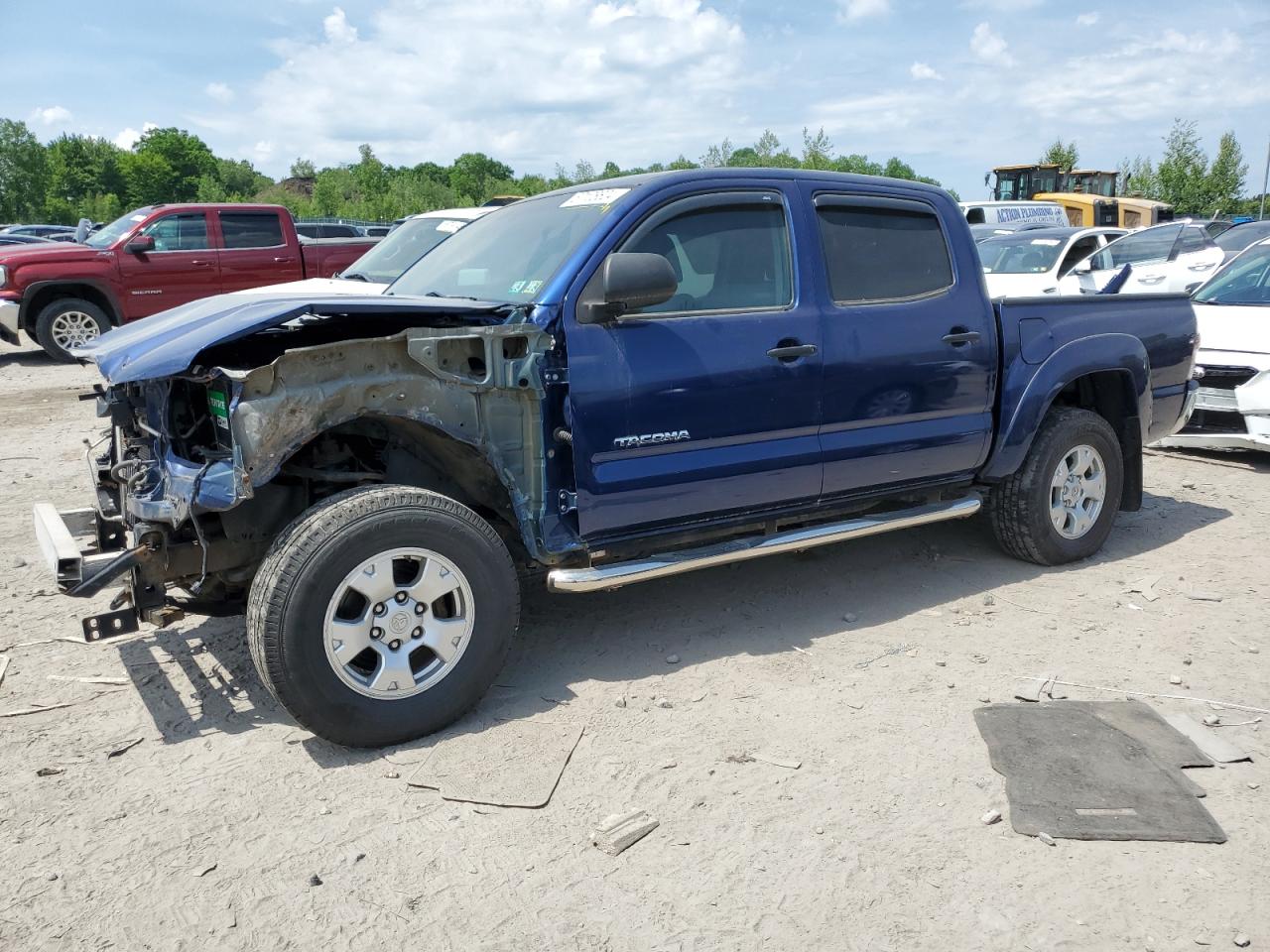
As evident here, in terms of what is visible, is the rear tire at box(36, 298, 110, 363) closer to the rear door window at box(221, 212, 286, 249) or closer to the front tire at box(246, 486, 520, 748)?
the rear door window at box(221, 212, 286, 249)

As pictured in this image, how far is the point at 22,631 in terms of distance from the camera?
14.2 ft

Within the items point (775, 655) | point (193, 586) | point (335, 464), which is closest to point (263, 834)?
point (193, 586)

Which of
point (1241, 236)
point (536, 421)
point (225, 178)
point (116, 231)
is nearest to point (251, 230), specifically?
point (116, 231)

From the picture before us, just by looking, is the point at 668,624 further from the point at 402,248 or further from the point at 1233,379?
the point at 402,248

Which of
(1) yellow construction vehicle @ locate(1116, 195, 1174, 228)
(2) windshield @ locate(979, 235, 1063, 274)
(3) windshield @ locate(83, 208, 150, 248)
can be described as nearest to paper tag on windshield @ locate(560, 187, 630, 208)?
(2) windshield @ locate(979, 235, 1063, 274)

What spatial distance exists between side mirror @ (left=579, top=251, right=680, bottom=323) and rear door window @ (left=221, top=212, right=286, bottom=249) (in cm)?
1095

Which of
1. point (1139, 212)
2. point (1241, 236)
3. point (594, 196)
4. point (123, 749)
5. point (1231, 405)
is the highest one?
point (1139, 212)

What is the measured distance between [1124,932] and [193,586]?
10.5 ft

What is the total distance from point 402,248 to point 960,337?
20.2ft

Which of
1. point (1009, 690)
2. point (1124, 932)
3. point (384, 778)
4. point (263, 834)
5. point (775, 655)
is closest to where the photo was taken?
point (1124, 932)

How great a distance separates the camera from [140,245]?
12.4m

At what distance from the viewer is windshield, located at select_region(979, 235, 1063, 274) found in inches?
498

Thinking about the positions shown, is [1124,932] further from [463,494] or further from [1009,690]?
[463,494]

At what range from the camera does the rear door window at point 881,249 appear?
14.2ft
